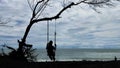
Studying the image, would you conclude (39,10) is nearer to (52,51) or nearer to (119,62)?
(52,51)

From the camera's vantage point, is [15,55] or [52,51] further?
[15,55]

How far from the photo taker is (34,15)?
72.6 feet

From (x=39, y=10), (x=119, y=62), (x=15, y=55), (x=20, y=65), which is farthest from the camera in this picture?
(x=39, y=10)

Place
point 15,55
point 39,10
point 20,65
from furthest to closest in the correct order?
point 39,10
point 15,55
point 20,65

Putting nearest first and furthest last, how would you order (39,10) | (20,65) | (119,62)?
(20,65) < (119,62) < (39,10)

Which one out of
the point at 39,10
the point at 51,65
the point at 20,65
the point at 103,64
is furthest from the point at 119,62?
the point at 39,10

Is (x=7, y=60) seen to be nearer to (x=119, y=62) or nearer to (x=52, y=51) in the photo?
(x=52, y=51)

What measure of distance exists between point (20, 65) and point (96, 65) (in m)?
4.03

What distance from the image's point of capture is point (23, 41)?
2127 centimetres

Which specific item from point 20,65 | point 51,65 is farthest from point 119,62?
point 20,65

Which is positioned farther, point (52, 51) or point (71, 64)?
point (52, 51)

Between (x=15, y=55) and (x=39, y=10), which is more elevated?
(x=39, y=10)

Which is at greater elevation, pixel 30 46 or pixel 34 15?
pixel 34 15

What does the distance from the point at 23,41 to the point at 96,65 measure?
5.28 m
